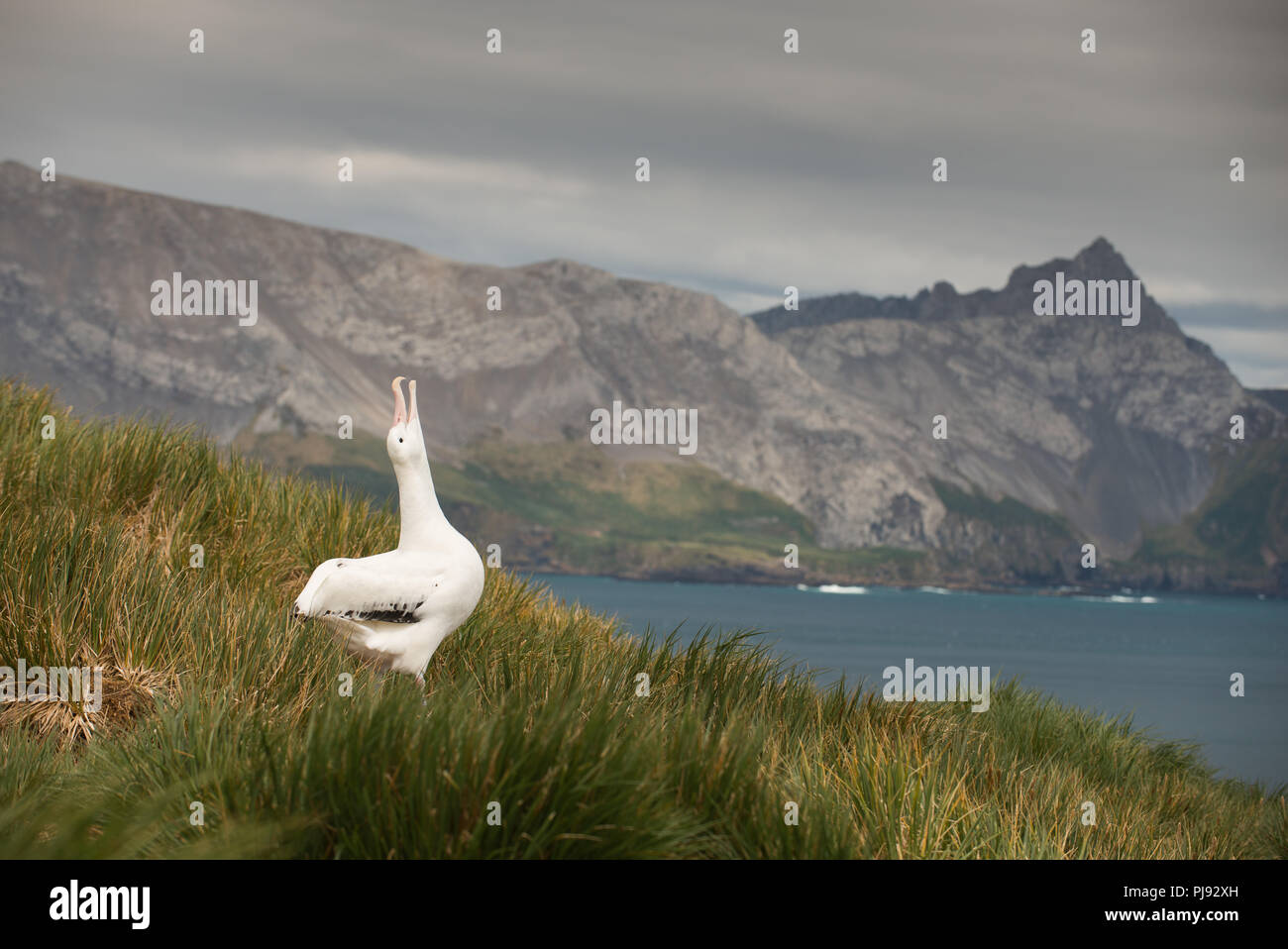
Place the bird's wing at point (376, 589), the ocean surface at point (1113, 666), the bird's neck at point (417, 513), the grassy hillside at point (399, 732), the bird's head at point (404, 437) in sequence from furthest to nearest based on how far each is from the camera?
the ocean surface at point (1113, 666)
the bird's neck at point (417, 513)
the bird's head at point (404, 437)
the bird's wing at point (376, 589)
the grassy hillside at point (399, 732)

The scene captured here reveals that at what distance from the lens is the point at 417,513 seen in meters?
7.84

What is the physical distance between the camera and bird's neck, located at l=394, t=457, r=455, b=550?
780 cm

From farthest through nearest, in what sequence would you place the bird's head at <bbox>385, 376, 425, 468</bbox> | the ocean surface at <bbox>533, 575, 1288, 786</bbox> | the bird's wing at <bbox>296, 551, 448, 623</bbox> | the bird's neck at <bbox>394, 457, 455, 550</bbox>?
the ocean surface at <bbox>533, 575, 1288, 786</bbox> → the bird's neck at <bbox>394, 457, 455, 550</bbox> → the bird's head at <bbox>385, 376, 425, 468</bbox> → the bird's wing at <bbox>296, 551, 448, 623</bbox>

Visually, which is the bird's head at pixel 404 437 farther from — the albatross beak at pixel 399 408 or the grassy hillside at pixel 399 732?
the grassy hillside at pixel 399 732

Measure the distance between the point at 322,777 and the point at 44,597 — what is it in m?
3.70

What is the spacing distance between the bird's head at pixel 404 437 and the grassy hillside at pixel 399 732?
130 cm

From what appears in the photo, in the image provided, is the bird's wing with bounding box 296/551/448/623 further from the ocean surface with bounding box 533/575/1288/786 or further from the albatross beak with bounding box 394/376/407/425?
the ocean surface with bounding box 533/575/1288/786

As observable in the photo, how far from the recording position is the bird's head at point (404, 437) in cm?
767

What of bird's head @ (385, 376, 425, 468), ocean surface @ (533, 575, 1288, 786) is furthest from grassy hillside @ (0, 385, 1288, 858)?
ocean surface @ (533, 575, 1288, 786)

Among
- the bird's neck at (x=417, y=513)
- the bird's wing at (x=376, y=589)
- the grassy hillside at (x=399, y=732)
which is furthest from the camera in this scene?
the bird's neck at (x=417, y=513)

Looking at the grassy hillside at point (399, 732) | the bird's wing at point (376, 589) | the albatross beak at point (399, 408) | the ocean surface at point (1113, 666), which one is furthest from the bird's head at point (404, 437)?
the ocean surface at point (1113, 666)

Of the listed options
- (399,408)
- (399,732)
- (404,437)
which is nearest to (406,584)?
(404,437)
